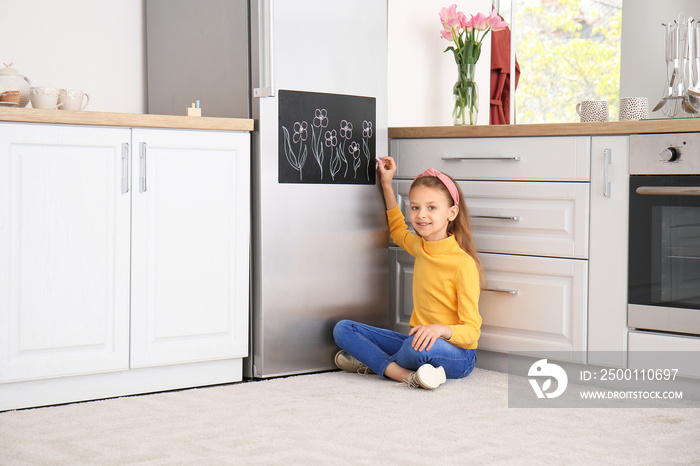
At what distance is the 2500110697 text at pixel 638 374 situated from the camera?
7.77 feet

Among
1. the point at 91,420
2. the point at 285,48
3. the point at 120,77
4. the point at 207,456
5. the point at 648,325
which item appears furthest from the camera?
the point at 120,77

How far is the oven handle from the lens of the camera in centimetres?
229

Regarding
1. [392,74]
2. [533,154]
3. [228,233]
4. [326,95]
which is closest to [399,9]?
[392,74]

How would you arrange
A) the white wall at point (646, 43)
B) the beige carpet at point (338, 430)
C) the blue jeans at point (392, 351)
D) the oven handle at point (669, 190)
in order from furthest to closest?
the white wall at point (646, 43)
the blue jeans at point (392, 351)
the oven handle at point (669, 190)
the beige carpet at point (338, 430)

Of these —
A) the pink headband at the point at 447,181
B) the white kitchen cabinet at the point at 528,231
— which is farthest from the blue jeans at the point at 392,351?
the pink headband at the point at 447,181

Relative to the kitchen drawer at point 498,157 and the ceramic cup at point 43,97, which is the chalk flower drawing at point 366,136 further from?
the ceramic cup at point 43,97

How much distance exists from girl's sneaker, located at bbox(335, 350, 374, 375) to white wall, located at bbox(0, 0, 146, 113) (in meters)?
1.21

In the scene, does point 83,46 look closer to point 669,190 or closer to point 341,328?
point 341,328

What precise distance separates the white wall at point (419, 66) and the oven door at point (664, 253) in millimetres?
1060

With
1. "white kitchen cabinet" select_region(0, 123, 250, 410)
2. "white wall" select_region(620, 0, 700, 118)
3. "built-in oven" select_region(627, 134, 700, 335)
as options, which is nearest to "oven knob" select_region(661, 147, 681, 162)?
"built-in oven" select_region(627, 134, 700, 335)

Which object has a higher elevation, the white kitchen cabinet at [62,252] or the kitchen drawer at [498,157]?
the kitchen drawer at [498,157]

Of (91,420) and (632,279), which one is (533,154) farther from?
(91,420)

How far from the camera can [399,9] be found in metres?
3.14

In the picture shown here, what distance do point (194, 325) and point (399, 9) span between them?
1.46 meters
